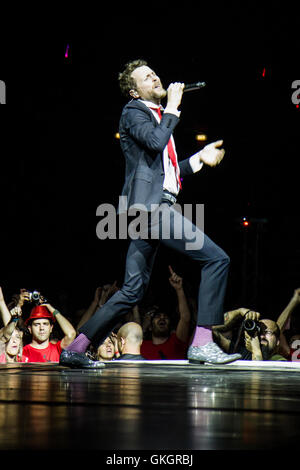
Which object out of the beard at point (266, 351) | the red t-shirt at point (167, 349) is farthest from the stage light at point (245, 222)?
the beard at point (266, 351)

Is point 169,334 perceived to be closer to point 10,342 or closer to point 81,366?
point 10,342

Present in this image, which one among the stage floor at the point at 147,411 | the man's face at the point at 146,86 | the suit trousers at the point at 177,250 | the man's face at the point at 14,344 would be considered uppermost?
the man's face at the point at 146,86

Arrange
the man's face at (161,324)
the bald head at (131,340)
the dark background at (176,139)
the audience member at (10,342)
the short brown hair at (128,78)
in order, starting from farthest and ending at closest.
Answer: the dark background at (176,139), the man's face at (161,324), the bald head at (131,340), the audience member at (10,342), the short brown hair at (128,78)

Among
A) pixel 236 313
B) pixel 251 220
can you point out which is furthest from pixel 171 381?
pixel 251 220

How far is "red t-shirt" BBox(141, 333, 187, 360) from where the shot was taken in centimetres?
470

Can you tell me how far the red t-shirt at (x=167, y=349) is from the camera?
4.70 metres

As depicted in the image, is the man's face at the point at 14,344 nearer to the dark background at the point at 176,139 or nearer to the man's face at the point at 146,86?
the man's face at the point at 146,86

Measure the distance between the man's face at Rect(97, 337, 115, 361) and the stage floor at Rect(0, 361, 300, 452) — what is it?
2.05m

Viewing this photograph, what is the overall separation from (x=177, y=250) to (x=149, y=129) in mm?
540

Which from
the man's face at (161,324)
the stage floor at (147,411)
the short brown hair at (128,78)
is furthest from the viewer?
the man's face at (161,324)

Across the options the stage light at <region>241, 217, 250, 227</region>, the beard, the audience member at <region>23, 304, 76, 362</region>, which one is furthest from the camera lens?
the stage light at <region>241, 217, 250, 227</region>

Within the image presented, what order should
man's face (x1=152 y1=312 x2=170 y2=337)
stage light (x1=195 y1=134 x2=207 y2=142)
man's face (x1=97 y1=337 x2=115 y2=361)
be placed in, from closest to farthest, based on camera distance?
man's face (x1=97 y1=337 x2=115 y2=361)
man's face (x1=152 y1=312 x2=170 y2=337)
stage light (x1=195 y1=134 x2=207 y2=142)

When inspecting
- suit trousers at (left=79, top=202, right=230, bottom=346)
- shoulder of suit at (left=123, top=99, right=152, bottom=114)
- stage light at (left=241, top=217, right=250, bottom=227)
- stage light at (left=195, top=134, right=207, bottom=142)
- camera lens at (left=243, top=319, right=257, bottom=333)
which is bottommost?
camera lens at (left=243, top=319, right=257, bottom=333)

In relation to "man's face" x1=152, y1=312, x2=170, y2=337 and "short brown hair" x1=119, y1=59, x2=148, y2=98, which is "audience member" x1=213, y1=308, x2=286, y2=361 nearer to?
"man's face" x1=152, y1=312, x2=170, y2=337
